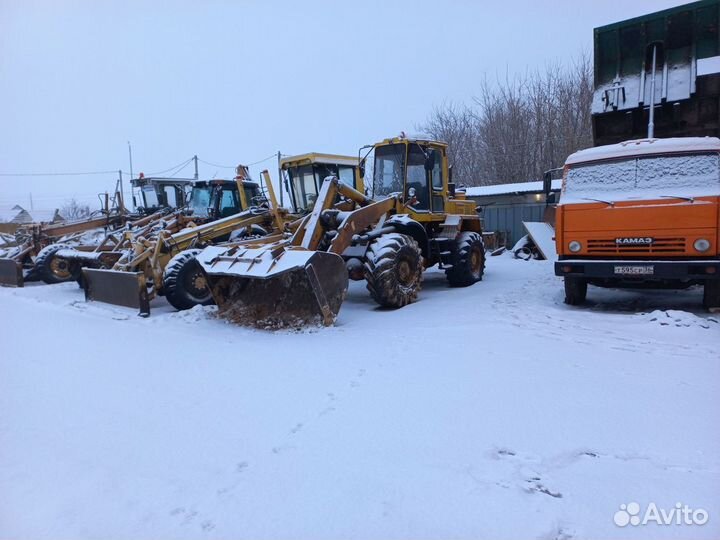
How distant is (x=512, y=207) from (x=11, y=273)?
54.5 ft

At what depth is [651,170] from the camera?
646 cm

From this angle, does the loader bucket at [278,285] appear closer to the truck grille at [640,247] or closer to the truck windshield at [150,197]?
the truck grille at [640,247]

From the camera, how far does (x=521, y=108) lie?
26625 millimetres

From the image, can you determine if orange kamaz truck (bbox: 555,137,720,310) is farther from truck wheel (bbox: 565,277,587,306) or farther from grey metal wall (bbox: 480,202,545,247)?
grey metal wall (bbox: 480,202,545,247)

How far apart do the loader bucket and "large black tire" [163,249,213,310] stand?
0.98 meters

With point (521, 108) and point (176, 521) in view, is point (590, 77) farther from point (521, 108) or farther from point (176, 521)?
point (176, 521)

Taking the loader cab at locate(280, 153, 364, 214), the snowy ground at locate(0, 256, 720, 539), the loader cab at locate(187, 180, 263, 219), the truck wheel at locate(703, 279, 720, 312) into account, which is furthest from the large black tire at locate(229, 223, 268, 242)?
the truck wheel at locate(703, 279, 720, 312)

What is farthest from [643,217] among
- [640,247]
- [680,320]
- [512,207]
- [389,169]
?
[512,207]

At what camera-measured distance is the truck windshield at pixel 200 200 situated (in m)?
11.7

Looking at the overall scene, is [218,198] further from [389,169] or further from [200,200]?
[389,169]

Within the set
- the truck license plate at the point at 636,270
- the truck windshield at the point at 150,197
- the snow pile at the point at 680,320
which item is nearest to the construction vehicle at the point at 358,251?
the truck license plate at the point at 636,270

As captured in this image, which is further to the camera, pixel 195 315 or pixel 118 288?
pixel 118 288

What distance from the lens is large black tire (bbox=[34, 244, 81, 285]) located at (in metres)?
12.0

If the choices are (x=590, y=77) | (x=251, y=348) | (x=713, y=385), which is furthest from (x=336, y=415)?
(x=590, y=77)
